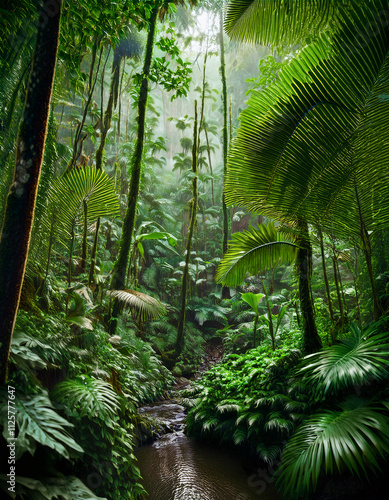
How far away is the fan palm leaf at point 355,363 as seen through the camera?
7.73 ft

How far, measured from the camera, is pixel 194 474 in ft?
11.2

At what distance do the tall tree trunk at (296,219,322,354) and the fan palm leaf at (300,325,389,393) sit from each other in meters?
0.79

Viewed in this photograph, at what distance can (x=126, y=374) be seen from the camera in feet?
15.2

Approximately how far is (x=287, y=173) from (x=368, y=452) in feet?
8.65

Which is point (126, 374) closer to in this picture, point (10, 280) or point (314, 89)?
point (10, 280)

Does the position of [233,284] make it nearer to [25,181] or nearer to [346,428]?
[346,428]

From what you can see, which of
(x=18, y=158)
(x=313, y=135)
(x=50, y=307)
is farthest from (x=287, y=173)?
(x=50, y=307)

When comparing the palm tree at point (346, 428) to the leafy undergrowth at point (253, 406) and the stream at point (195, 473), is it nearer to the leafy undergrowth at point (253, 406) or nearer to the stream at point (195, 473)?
the leafy undergrowth at point (253, 406)

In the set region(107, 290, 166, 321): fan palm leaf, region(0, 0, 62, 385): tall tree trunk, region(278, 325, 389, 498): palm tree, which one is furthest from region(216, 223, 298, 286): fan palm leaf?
region(0, 0, 62, 385): tall tree trunk

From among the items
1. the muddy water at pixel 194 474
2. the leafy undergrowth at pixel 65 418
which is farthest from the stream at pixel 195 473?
the leafy undergrowth at pixel 65 418

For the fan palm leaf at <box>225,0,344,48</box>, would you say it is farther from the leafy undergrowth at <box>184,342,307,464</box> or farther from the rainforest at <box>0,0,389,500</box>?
the leafy undergrowth at <box>184,342,307,464</box>

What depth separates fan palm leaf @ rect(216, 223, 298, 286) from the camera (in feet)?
13.5

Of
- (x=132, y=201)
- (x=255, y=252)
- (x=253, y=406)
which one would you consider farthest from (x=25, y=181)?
(x=132, y=201)

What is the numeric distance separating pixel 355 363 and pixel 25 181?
2.85 m
